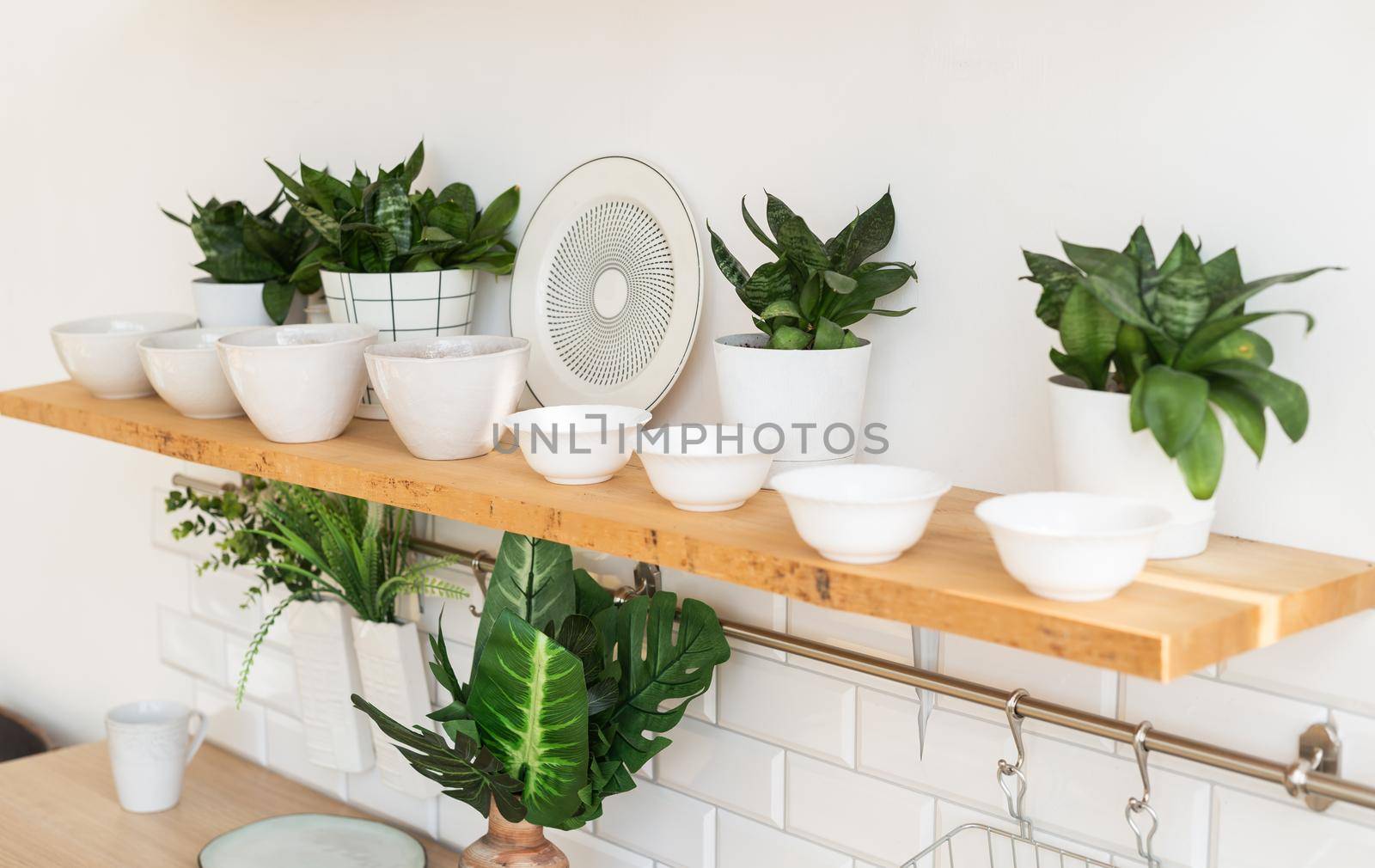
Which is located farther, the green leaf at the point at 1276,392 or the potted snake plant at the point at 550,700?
the potted snake plant at the point at 550,700

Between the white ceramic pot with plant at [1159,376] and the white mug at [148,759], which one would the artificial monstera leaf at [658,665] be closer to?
the white ceramic pot with plant at [1159,376]

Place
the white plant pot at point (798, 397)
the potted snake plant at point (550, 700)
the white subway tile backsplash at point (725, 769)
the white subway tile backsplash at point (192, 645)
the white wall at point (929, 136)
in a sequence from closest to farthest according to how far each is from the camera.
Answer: the white wall at point (929, 136) → the white plant pot at point (798, 397) → the potted snake plant at point (550, 700) → the white subway tile backsplash at point (725, 769) → the white subway tile backsplash at point (192, 645)

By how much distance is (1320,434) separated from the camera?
0.75 m

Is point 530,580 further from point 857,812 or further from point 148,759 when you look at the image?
point 148,759

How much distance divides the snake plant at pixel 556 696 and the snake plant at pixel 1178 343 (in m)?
0.42

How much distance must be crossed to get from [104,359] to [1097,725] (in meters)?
1.00

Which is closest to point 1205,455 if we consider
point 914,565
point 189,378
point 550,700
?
point 914,565

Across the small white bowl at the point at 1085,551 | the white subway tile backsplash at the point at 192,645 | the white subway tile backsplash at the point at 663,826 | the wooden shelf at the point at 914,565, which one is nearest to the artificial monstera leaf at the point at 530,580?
the wooden shelf at the point at 914,565

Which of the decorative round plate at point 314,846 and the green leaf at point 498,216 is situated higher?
the green leaf at point 498,216

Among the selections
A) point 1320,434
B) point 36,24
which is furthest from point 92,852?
point 1320,434

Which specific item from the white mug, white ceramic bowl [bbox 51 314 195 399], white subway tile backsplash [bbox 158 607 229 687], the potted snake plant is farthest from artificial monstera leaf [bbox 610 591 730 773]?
white subway tile backsplash [bbox 158 607 229 687]

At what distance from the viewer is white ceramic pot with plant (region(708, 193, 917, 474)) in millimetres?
860

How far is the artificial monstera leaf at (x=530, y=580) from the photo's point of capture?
108 cm

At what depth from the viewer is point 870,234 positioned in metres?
0.89
